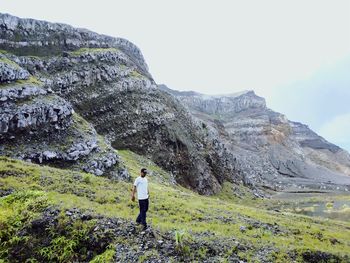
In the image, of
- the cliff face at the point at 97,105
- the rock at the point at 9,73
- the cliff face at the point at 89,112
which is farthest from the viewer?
the cliff face at the point at 97,105

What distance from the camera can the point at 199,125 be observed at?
9550cm

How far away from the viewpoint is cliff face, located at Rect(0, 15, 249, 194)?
48625mm

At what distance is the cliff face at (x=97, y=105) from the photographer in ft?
160

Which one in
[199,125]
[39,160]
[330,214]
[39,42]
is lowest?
[330,214]

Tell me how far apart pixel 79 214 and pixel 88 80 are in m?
55.5

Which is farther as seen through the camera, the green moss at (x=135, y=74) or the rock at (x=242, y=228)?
the green moss at (x=135, y=74)

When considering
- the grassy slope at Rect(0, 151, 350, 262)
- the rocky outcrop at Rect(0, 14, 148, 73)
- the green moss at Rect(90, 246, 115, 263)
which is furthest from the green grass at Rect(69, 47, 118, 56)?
the green moss at Rect(90, 246, 115, 263)

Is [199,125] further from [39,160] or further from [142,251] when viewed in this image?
[142,251]

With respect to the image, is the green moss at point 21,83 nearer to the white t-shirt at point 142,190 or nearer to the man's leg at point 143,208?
the white t-shirt at point 142,190

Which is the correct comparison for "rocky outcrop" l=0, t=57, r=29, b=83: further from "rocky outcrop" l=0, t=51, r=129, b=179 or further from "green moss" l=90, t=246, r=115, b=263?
"green moss" l=90, t=246, r=115, b=263

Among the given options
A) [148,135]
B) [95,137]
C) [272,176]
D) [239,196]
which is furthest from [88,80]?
[272,176]

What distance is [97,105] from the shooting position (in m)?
72.9

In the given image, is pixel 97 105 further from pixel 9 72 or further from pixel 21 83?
pixel 9 72

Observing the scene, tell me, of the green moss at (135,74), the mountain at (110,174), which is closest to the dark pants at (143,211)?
the mountain at (110,174)
